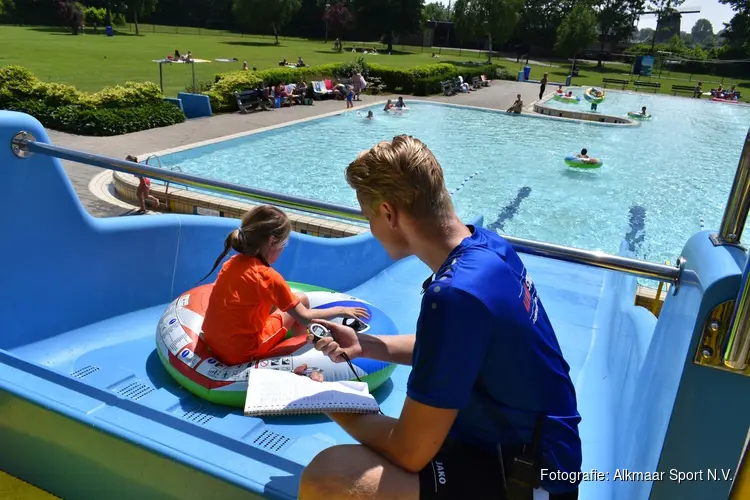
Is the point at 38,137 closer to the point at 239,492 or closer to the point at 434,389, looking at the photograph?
the point at 239,492

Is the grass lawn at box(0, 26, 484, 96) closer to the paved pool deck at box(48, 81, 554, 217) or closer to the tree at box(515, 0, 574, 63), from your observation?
the paved pool deck at box(48, 81, 554, 217)

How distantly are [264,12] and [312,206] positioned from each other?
203ft

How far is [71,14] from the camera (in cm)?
5197

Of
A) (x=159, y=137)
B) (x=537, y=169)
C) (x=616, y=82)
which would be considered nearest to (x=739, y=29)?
(x=616, y=82)

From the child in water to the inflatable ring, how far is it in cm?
14

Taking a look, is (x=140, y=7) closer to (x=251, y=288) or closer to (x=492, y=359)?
(x=251, y=288)

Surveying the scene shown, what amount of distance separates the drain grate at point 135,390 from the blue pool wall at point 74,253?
758 mm

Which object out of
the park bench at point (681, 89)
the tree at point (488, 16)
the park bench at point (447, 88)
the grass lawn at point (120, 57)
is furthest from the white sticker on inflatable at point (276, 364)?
the tree at point (488, 16)

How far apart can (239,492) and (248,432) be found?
Answer: 1651mm

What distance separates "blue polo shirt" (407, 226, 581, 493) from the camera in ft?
4.25

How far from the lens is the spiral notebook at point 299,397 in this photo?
164 cm

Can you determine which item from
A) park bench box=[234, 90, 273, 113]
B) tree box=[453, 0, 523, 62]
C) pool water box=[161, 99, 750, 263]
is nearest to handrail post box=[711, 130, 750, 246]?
pool water box=[161, 99, 750, 263]

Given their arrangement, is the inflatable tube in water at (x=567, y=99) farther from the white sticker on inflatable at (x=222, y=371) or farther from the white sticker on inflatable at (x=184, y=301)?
the white sticker on inflatable at (x=222, y=371)

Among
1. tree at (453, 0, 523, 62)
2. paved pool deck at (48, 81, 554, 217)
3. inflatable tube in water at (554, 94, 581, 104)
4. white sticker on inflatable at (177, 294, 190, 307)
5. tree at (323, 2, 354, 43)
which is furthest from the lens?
tree at (323, 2, 354, 43)
